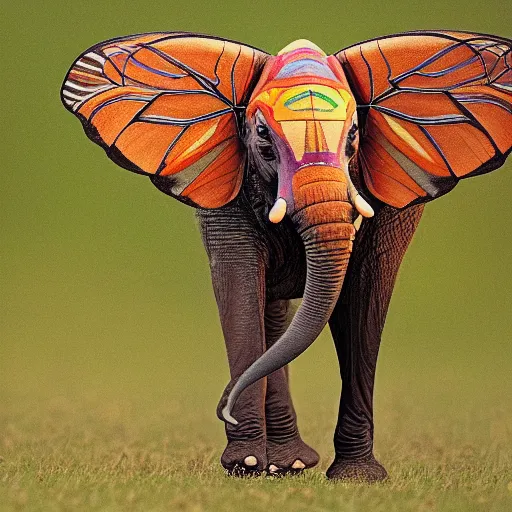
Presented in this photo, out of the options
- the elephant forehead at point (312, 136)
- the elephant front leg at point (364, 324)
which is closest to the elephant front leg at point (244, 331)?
the elephant front leg at point (364, 324)

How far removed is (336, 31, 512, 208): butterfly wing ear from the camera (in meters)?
8.11

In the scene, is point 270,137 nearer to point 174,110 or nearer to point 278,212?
point 278,212

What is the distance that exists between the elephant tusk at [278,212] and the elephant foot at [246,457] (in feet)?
3.40

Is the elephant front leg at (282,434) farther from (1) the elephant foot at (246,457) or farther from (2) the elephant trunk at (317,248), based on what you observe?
(2) the elephant trunk at (317,248)

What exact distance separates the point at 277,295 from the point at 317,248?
71cm

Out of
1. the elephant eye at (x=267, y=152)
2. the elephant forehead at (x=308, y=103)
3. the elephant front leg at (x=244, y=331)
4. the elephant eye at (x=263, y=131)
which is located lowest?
the elephant front leg at (x=244, y=331)

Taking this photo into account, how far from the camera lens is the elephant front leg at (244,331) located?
26.5 feet

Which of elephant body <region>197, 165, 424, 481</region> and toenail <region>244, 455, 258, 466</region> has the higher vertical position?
elephant body <region>197, 165, 424, 481</region>

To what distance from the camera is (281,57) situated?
8.03 m

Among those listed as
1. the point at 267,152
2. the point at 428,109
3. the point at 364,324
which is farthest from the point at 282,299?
the point at 428,109

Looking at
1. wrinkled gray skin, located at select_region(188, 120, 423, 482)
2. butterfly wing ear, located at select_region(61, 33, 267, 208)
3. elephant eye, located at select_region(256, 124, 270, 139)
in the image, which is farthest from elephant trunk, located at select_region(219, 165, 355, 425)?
butterfly wing ear, located at select_region(61, 33, 267, 208)

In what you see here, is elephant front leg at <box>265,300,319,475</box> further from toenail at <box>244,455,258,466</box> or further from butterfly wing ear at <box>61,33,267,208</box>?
butterfly wing ear at <box>61,33,267,208</box>

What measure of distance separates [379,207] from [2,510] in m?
1.98

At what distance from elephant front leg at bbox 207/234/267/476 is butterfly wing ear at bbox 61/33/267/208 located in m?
0.26
